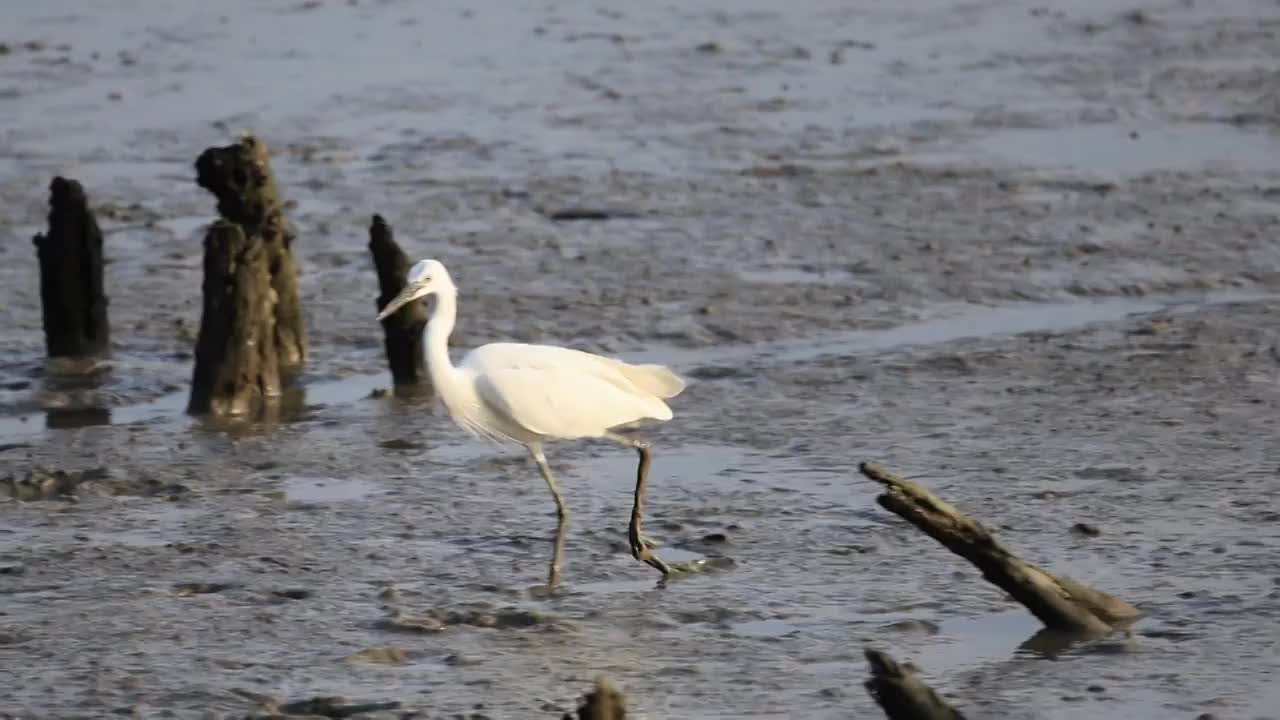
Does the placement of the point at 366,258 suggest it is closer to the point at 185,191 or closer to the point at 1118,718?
the point at 185,191

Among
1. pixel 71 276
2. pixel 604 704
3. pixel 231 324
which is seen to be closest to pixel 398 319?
pixel 231 324

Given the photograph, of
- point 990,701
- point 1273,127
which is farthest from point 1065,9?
point 990,701

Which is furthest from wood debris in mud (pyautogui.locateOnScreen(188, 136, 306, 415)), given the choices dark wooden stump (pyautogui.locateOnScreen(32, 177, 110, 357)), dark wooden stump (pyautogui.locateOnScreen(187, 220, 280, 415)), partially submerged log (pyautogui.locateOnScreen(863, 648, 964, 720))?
partially submerged log (pyautogui.locateOnScreen(863, 648, 964, 720))

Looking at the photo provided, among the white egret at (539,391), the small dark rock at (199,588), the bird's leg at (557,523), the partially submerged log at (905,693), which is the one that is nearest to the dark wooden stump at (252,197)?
the white egret at (539,391)

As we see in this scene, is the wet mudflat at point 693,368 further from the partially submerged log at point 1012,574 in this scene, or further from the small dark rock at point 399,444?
the partially submerged log at point 1012,574

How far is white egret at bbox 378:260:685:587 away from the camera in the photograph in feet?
28.7

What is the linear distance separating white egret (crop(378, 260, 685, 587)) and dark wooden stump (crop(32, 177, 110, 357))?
327cm

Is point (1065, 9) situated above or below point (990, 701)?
above

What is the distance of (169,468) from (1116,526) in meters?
3.83

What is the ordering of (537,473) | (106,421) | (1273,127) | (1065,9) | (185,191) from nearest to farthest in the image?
(537,473), (106,421), (185,191), (1273,127), (1065,9)

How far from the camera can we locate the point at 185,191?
15.8 meters

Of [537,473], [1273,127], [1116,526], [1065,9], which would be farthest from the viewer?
[1065,9]

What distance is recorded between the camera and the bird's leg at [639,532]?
8.54 meters

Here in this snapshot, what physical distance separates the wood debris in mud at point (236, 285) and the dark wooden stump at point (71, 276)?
96 cm
